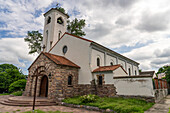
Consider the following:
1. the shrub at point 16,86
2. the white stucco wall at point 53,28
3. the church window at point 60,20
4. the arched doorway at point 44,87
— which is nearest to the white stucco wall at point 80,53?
the arched doorway at point 44,87

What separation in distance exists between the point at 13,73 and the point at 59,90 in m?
18.7

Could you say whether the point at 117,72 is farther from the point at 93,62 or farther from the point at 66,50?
the point at 66,50

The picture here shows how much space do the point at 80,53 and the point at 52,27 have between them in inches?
368

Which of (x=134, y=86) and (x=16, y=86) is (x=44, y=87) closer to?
(x=16, y=86)

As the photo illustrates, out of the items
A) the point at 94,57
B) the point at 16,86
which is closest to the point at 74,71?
the point at 94,57

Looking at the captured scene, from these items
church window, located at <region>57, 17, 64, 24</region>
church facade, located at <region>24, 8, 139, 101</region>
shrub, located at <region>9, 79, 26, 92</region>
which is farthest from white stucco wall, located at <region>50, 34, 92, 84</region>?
shrub, located at <region>9, 79, 26, 92</region>

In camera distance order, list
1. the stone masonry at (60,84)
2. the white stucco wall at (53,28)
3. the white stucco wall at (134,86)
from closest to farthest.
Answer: the white stucco wall at (134,86) → the stone masonry at (60,84) → the white stucco wall at (53,28)

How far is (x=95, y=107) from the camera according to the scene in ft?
27.5

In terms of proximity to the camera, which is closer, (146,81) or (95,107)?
(95,107)

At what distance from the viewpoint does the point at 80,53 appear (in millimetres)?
14555

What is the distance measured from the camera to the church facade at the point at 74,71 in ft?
37.2

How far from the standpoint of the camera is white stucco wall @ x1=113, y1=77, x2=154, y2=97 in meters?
9.62

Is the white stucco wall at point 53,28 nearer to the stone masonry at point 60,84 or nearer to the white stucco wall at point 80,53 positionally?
the white stucco wall at point 80,53

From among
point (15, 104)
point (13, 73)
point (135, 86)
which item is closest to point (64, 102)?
point (15, 104)
